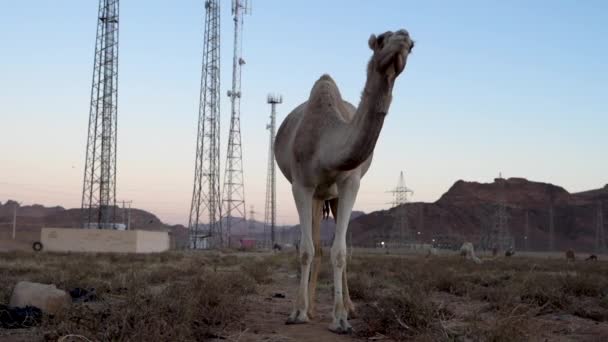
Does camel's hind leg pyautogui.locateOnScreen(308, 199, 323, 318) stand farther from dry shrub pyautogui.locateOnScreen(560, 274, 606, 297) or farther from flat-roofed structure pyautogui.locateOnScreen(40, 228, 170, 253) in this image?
flat-roofed structure pyautogui.locateOnScreen(40, 228, 170, 253)

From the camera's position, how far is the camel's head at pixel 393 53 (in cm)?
548

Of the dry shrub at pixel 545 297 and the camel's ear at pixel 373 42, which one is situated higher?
the camel's ear at pixel 373 42

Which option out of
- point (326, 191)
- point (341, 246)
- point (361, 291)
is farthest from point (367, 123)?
point (361, 291)

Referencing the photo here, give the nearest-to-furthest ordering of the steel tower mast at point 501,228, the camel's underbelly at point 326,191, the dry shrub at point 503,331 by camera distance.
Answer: the dry shrub at point 503,331 → the camel's underbelly at point 326,191 → the steel tower mast at point 501,228

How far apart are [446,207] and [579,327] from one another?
130 metres

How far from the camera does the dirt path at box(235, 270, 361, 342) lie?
6.32 metres

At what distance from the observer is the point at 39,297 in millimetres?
7180

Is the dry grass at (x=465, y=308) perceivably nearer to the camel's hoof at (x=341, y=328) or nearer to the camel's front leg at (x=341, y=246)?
the camel's hoof at (x=341, y=328)

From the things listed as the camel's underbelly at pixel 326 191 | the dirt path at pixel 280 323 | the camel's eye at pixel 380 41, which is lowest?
Result: the dirt path at pixel 280 323

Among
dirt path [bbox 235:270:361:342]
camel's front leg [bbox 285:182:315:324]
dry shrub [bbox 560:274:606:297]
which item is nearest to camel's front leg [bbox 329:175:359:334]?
dirt path [bbox 235:270:361:342]

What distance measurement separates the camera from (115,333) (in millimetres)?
4910

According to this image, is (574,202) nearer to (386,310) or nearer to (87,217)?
(87,217)

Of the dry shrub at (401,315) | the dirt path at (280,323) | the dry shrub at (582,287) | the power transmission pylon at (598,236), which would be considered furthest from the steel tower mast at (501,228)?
the dry shrub at (401,315)

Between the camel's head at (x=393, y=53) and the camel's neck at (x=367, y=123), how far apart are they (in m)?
0.10
